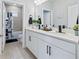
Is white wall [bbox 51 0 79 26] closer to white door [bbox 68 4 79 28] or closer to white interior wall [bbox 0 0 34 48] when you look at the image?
white door [bbox 68 4 79 28]

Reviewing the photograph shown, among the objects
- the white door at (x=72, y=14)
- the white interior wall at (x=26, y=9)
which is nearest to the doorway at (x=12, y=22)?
the white interior wall at (x=26, y=9)

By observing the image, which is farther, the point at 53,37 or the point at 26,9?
the point at 26,9

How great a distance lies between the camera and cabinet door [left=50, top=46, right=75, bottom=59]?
1.57 metres

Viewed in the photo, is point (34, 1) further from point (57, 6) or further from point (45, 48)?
point (45, 48)

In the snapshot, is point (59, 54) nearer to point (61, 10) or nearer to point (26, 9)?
point (61, 10)

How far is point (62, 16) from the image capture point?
2887 mm

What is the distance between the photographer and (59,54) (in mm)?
1862

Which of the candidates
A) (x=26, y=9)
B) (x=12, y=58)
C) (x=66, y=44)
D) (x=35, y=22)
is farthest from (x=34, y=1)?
(x=66, y=44)

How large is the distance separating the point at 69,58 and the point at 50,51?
0.69 m

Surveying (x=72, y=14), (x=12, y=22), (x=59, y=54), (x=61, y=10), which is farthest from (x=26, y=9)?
(x=59, y=54)

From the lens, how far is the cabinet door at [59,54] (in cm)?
157

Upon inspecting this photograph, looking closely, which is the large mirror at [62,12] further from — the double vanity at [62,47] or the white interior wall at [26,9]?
the white interior wall at [26,9]

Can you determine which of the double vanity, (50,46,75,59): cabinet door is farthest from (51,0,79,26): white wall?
(50,46,75,59): cabinet door

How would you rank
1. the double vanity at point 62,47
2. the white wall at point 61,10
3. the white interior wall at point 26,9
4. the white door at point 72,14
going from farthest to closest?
the white interior wall at point 26,9, the white wall at point 61,10, the white door at point 72,14, the double vanity at point 62,47
